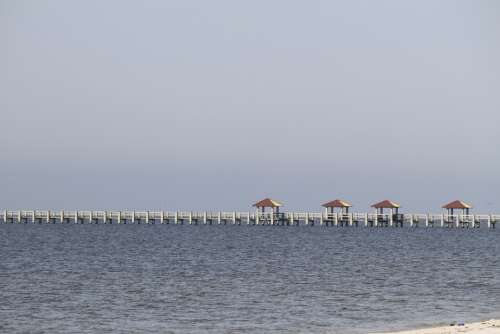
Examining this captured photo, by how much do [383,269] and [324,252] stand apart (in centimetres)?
1492

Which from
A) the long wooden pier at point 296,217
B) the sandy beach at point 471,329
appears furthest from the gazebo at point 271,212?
the sandy beach at point 471,329

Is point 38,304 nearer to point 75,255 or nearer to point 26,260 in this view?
point 26,260

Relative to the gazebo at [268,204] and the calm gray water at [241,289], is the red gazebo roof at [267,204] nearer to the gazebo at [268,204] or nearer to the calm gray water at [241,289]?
the gazebo at [268,204]

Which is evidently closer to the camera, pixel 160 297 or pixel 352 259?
pixel 160 297

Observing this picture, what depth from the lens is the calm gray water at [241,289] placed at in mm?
28141

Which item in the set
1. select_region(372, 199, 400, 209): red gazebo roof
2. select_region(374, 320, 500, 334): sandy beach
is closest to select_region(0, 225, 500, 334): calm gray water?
select_region(374, 320, 500, 334): sandy beach

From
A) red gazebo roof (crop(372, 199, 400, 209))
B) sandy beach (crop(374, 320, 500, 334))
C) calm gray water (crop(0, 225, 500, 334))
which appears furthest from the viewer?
red gazebo roof (crop(372, 199, 400, 209))

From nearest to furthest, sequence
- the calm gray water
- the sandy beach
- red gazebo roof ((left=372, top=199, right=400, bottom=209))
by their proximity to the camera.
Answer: the sandy beach
the calm gray water
red gazebo roof ((left=372, top=199, right=400, bottom=209))

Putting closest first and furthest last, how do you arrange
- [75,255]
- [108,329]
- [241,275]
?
[108,329] < [241,275] < [75,255]

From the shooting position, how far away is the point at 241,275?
43875 millimetres

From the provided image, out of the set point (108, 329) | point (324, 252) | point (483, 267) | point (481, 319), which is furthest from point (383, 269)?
point (108, 329)

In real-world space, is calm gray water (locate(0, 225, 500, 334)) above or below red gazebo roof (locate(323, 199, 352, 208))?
below

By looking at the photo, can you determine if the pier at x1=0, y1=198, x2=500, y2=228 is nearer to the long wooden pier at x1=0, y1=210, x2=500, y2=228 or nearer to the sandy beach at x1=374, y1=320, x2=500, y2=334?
the long wooden pier at x1=0, y1=210, x2=500, y2=228

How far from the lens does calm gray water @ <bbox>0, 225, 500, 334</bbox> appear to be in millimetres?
28141
